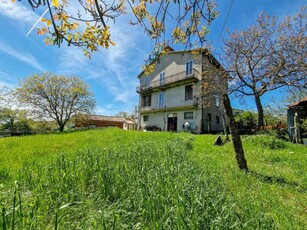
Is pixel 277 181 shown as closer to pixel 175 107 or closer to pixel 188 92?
pixel 188 92

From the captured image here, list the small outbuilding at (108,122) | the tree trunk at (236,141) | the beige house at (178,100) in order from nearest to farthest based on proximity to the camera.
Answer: the tree trunk at (236,141) → the beige house at (178,100) → the small outbuilding at (108,122)

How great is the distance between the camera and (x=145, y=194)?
2131 mm

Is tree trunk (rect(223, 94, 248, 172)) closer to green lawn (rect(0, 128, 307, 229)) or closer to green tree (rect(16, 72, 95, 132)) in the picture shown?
green lawn (rect(0, 128, 307, 229))

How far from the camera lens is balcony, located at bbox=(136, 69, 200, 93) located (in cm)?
2013

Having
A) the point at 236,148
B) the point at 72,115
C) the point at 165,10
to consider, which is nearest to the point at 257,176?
the point at 236,148

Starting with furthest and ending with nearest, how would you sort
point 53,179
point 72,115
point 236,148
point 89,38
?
1. point 72,115
2. point 236,148
3. point 53,179
4. point 89,38

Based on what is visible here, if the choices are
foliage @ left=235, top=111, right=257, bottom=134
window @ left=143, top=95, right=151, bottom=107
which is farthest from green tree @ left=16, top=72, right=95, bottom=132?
foliage @ left=235, top=111, right=257, bottom=134

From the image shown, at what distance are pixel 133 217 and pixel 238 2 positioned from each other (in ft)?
10.9

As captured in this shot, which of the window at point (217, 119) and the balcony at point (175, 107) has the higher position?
the balcony at point (175, 107)

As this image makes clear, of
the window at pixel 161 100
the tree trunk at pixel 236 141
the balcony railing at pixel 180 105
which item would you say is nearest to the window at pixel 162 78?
the window at pixel 161 100

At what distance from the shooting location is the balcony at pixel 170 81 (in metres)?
20.1

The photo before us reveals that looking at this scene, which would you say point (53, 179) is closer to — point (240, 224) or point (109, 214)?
point (109, 214)

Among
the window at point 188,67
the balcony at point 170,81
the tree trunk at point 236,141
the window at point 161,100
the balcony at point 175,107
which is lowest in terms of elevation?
the tree trunk at point 236,141

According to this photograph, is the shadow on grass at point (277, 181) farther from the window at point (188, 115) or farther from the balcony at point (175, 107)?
the window at point (188, 115)
